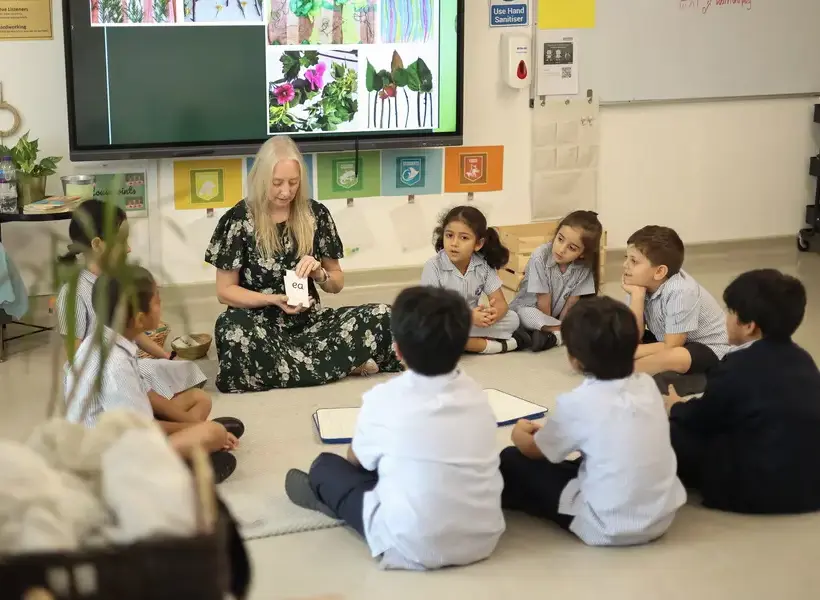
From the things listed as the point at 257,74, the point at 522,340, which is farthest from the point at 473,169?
the point at 522,340

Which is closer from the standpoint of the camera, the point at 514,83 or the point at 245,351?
the point at 245,351

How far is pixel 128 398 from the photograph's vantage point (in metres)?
2.61

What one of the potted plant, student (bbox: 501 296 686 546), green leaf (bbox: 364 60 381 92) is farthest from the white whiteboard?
student (bbox: 501 296 686 546)

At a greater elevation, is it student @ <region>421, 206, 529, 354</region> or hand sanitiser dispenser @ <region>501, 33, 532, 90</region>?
hand sanitiser dispenser @ <region>501, 33, 532, 90</region>

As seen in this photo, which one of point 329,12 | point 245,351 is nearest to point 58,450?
point 245,351

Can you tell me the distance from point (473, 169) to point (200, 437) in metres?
2.64

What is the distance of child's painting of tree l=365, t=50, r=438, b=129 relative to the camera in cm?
482

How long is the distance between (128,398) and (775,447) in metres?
1.57

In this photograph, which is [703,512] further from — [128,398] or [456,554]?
[128,398]

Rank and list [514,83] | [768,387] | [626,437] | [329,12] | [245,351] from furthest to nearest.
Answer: [514,83], [329,12], [245,351], [768,387], [626,437]

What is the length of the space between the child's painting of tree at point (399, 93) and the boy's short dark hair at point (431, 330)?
2576mm

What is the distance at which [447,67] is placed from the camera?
193 inches

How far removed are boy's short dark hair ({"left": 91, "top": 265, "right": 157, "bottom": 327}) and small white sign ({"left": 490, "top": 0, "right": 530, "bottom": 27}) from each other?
111 inches

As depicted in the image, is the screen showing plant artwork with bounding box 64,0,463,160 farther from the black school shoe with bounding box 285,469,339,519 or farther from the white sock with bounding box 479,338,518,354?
the black school shoe with bounding box 285,469,339,519
